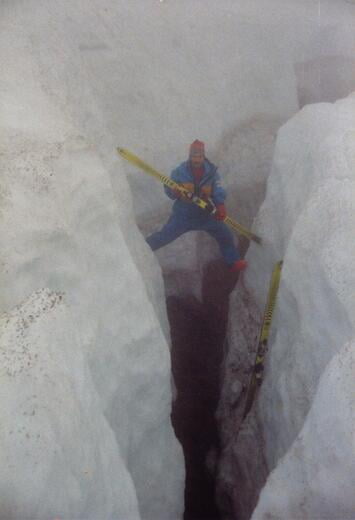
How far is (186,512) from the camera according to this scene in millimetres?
3609

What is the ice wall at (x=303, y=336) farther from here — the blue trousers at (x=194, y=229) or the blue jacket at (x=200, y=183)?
the blue jacket at (x=200, y=183)

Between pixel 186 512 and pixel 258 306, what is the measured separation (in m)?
1.74

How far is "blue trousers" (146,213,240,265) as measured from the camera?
4.04 m

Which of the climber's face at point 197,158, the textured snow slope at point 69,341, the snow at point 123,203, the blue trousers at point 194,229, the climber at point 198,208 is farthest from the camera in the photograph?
the blue trousers at point 194,229

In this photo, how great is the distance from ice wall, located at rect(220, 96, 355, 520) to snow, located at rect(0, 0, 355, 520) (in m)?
0.02

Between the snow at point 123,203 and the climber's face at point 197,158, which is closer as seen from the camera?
the snow at point 123,203

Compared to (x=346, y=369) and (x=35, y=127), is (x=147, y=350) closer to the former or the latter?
(x=346, y=369)

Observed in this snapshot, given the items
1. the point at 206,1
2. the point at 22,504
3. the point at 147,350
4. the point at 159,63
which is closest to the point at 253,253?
the point at 147,350

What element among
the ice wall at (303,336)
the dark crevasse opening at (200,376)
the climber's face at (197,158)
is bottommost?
the dark crevasse opening at (200,376)

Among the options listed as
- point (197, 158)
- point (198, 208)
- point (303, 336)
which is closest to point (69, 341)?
point (303, 336)

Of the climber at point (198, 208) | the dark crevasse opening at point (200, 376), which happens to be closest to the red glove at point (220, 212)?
the climber at point (198, 208)

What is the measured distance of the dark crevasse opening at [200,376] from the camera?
3.67 m

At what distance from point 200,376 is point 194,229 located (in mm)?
1339

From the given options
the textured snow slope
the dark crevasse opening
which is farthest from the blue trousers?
the textured snow slope
